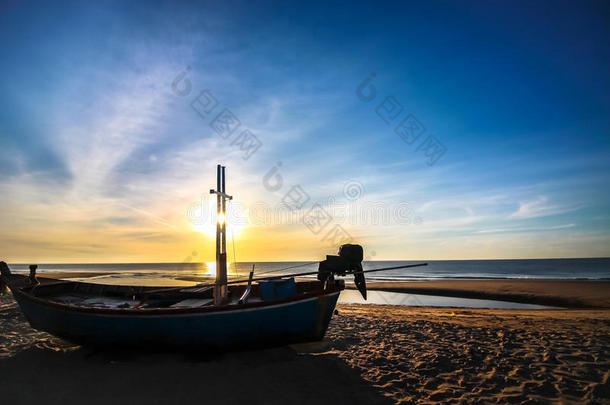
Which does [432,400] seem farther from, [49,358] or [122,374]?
[49,358]

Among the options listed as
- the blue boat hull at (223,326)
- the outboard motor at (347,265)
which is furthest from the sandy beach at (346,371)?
the outboard motor at (347,265)

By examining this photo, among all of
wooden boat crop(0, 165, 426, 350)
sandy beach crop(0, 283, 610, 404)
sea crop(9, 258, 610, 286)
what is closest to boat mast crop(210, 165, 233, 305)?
wooden boat crop(0, 165, 426, 350)

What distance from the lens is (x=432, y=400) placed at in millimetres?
5332

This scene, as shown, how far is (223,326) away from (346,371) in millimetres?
3131

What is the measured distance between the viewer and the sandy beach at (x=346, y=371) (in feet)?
A: 18.3

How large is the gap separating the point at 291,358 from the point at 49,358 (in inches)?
264

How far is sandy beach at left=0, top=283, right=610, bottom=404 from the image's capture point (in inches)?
220

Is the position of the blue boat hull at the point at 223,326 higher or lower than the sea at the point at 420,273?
higher

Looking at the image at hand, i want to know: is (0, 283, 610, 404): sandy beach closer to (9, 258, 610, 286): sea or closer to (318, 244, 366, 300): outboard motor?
(318, 244, 366, 300): outboard motor

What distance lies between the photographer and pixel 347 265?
822 cm

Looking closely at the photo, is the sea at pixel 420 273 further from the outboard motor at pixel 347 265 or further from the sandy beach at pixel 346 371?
the sandy beach at pixel 346 371

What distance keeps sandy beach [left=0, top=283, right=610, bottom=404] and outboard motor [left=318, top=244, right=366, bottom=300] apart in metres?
2.04

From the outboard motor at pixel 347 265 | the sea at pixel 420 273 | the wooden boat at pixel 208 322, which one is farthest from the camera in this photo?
the sea at pixel 420 273

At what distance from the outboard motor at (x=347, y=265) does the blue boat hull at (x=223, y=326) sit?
0.81 meters
